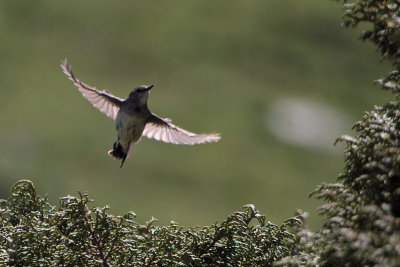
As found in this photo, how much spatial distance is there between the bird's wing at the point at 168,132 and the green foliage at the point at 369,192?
9.15 feet

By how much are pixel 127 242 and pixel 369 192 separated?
1536mm

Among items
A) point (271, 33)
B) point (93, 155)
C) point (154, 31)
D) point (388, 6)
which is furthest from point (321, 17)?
point (388, 6)

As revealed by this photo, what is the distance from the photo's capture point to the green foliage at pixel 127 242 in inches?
150

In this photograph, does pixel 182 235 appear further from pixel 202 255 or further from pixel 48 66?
pixel 48 66

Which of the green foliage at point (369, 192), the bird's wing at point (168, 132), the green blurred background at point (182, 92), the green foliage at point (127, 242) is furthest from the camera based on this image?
the green blurred background at point (182, 92)

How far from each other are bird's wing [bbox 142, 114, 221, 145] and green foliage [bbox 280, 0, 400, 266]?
2.79 meters

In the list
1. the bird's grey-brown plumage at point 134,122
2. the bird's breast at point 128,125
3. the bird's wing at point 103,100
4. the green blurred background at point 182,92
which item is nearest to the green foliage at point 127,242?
the bird's grey-brown plumage at point 134,122

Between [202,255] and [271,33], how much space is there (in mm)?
39161

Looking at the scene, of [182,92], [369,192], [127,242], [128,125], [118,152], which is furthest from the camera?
[182,92]

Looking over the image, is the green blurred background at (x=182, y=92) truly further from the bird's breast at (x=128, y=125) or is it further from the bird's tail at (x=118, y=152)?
the bird's breast at (x=128, y=125)

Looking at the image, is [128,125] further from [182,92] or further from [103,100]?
[182,92]

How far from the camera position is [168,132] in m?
6.92

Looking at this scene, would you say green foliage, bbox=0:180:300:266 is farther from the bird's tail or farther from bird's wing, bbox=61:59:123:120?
bird's wing, bbox=61:59:123:120

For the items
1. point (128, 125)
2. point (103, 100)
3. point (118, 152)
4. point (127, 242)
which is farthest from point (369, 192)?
point (103, 100)
